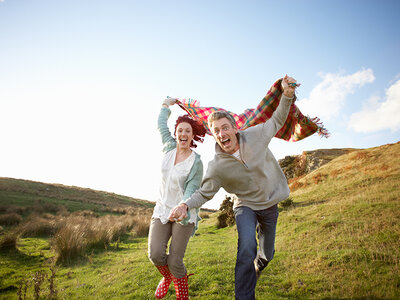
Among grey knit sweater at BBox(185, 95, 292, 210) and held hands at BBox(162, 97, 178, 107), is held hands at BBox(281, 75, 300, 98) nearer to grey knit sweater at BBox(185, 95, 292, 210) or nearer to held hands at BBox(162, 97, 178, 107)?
grey knit sweater at BBox(185, 95, 292, 210)

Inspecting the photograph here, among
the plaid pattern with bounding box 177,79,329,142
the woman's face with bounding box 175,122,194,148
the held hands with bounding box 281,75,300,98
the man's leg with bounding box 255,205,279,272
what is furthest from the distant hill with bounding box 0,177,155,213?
the held hands with bounding box 281,75,300,98

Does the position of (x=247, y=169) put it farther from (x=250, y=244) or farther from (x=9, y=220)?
(x=9, y=220)

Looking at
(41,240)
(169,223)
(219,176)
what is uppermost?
(219,176)

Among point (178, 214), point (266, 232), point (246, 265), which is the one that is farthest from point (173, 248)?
point (266, 232)

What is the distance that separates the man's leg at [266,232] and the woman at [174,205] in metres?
1.13

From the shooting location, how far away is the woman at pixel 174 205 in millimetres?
3645

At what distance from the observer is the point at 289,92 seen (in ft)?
10.7

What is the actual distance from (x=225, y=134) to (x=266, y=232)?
184 centimetres

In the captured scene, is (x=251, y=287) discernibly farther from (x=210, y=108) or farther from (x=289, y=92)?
(x=210, y=108)

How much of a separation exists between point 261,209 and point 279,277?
7.83 feet

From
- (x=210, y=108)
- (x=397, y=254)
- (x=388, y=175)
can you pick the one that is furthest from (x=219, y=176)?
(x=388, y=175)

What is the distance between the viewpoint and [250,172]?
344 cm

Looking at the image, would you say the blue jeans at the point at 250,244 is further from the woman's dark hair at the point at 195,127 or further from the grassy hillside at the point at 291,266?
the woman's dark hair at the point at 195,127

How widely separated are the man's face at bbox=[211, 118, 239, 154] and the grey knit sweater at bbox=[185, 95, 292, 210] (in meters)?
0.11
